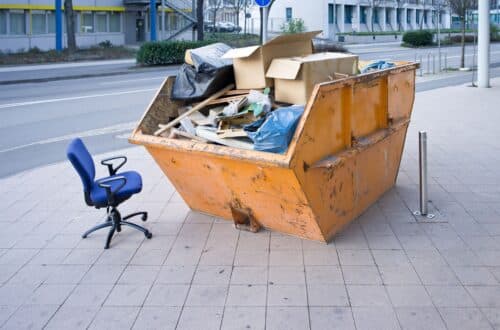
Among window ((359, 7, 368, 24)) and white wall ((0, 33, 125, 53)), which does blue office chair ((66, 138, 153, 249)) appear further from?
window ((359, 7, 368, 24))

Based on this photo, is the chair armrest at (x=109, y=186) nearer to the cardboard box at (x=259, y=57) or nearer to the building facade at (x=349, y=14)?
the cardboard box at (x=259, y=57)

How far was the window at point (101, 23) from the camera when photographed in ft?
142

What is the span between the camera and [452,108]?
→ 1418 centimetres

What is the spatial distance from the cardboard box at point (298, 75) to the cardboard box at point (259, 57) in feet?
0.34

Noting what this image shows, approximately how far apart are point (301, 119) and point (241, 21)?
68.9 metres

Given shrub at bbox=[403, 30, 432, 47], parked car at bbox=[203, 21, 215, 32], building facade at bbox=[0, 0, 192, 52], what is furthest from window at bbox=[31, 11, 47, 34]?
shrub at bbox=[403, 30, 432, 47]

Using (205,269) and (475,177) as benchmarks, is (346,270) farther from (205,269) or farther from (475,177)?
(475,177)

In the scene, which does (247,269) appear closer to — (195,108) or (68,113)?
(195,108)

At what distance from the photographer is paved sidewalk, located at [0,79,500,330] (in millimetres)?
4270

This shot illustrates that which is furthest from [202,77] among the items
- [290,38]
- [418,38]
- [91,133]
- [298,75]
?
[418,38]

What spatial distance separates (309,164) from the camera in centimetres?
508

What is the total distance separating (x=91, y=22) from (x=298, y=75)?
3985 centimetres

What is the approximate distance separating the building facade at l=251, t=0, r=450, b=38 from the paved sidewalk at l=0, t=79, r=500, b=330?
53.4m

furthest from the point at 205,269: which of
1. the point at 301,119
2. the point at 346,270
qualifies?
the point at 301,119
